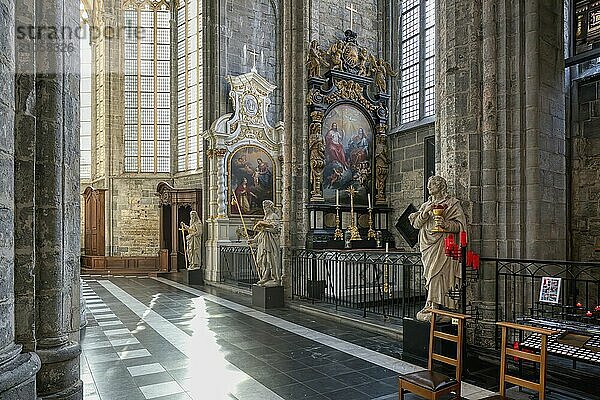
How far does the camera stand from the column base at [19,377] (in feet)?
9.80

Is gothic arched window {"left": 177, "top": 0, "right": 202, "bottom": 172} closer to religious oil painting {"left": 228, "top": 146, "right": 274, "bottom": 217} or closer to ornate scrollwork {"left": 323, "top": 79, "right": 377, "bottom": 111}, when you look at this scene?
religious oil painting {"left": 228, "top": 146, "right": 274, "bottom": 217}

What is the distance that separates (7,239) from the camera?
3146 millimetres

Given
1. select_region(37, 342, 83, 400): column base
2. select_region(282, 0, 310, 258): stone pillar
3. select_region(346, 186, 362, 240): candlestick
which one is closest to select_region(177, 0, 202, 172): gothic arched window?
select_region(346, 186, 362, 240): candlestick

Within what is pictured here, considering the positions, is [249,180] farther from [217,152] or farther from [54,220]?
[54,220]

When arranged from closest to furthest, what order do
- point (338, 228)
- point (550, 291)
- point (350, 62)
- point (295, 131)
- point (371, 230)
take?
point (550, 291) → point (295, 131) → point (338, 228) → point (371, 230) → point (350, 62)

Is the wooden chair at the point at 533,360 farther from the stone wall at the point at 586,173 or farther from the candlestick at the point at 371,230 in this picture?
the candlestick at the point at 371,230

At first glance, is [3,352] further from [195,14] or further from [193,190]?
[195,14]

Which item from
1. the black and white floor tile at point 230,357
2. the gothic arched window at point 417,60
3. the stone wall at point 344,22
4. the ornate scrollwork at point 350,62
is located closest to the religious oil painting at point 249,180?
the ornate scrollwork at point 350,62

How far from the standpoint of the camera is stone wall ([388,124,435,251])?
48.6 ft

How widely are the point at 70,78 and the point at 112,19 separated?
1917 centimetres

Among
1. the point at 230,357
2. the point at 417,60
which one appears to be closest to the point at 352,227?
the point at 417,60

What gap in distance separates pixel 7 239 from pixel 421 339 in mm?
4761

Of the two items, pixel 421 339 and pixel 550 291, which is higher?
pixel 550 291

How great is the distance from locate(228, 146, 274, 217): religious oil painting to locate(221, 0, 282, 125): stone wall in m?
1.57
